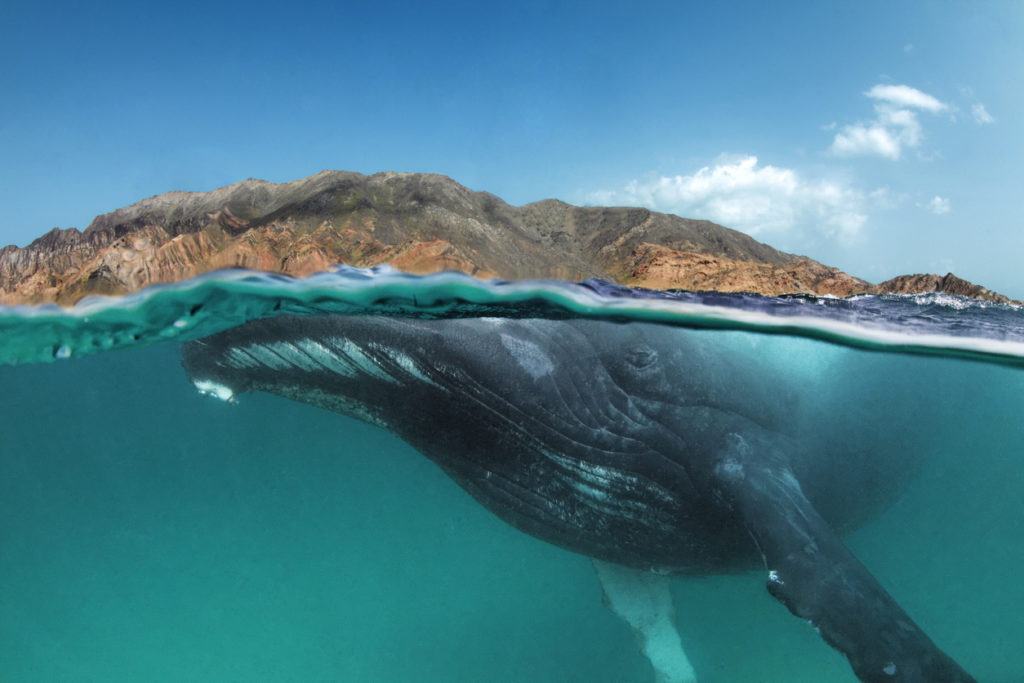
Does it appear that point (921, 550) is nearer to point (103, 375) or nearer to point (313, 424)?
point (313, 424)

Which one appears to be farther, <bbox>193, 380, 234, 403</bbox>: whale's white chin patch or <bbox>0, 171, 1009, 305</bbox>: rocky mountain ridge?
<bbox>0, 171, 1009, 305</bbox>: rocky mountain ridge

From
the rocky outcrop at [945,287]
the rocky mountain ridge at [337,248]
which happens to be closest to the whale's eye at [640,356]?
the rocky mountain ridge at [337,248]

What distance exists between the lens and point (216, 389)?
4.50 metres

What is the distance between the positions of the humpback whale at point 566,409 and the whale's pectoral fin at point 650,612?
1.12m

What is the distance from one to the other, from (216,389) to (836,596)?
524 cm

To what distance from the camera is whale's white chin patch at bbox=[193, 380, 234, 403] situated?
445cm

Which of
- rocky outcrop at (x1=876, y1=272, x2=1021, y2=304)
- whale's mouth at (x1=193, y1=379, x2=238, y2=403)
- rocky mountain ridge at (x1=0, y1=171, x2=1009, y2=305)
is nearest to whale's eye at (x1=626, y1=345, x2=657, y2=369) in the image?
rocky mountain ridge at (x1=0, y1=171, x2=1009, y2=305)

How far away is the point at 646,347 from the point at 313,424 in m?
8.23

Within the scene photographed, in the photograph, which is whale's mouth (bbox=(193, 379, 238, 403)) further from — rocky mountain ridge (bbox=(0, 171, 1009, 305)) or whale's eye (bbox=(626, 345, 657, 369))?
whale's eye (bbox=(626, 345, 657, 369))

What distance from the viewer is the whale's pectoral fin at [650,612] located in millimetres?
5500

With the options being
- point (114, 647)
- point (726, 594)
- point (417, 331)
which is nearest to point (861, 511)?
point (726, 594)

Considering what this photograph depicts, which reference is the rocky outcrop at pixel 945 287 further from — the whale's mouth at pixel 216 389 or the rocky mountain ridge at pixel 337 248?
the whale's mouth at pixel 216 389

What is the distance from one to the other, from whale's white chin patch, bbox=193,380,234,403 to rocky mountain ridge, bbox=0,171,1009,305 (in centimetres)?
118

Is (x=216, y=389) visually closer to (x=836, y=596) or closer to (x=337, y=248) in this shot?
(x=337, y=248)
